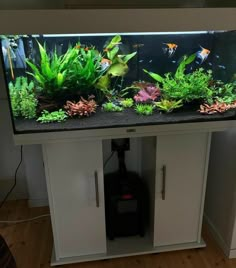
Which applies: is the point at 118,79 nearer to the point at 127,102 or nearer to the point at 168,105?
the point at 127,102

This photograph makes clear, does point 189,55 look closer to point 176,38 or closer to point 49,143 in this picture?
point 176,38

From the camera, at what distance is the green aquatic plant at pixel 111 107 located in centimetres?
142

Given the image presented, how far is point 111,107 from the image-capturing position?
1.43 metres

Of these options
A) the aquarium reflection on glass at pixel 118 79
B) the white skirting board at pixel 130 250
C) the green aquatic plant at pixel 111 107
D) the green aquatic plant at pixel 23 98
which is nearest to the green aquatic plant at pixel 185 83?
the aquarium reflection on glass at pixel 118 79

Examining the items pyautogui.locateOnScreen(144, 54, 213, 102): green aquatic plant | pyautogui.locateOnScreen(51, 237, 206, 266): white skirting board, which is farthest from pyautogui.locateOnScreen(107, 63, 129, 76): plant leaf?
pyautogui.locateOnScreen(51, 237, 206, 266): white skirting board

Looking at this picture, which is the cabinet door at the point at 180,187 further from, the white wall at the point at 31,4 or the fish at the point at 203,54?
the white wall at the point at 31,4

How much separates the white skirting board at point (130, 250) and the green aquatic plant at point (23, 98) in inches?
35.6

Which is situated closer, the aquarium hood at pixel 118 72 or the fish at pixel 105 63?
the aquarium hood at pixel 118 72

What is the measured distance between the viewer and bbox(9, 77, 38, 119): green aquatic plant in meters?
1.29

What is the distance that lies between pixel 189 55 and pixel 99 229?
1.08 meters

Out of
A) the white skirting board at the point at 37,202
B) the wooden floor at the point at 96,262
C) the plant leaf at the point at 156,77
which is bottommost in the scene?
the wooden floor at the point at 96,262

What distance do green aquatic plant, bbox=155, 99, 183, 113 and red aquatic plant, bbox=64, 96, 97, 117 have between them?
1.07 ft

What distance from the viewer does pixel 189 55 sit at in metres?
1.35

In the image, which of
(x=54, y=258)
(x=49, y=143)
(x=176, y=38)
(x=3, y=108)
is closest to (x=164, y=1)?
(x=176, y=38)
